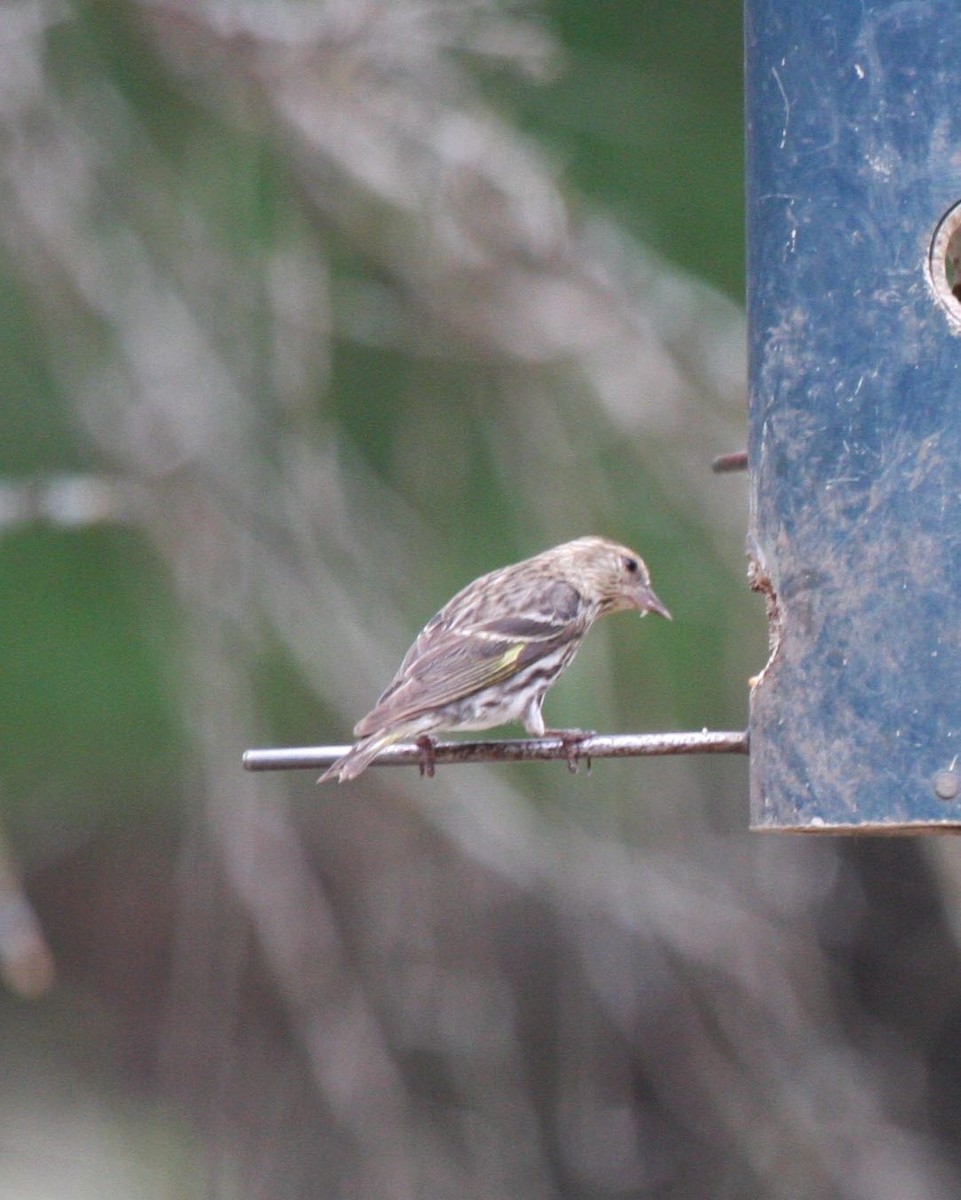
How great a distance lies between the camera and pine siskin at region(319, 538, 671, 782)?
6.46 m

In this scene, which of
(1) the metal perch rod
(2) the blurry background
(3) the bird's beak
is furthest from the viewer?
(2) the blurry background

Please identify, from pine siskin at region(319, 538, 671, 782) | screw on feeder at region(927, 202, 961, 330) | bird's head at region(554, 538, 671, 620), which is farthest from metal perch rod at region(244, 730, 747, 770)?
bird's head at region(554, 538, 671, 620)

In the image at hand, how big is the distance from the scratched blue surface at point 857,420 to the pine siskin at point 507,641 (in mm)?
1143

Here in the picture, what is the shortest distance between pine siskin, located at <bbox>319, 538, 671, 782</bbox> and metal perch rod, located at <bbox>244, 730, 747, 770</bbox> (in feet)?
1.54

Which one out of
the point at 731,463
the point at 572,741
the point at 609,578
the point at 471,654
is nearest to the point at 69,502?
the point at 471,654

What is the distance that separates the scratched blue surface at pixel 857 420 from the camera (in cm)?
518

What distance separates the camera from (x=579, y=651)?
7703 millimetres

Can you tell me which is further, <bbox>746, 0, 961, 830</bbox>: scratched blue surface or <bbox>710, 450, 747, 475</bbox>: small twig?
<bbox>710, 450, 747, 475</bbox>: small twig

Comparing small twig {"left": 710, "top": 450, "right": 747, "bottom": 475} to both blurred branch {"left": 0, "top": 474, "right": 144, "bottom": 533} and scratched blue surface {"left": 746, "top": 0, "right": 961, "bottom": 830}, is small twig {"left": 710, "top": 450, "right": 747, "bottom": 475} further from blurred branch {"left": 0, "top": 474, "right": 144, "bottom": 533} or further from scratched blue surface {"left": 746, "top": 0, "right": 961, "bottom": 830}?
blurred branch {"left": 0, "top": 474, "right": 144, "bottom": 533}

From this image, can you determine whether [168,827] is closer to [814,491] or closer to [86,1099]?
[86,1099]

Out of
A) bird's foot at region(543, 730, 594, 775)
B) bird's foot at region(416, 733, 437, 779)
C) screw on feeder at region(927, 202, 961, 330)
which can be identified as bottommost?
bird's foot at region(416, 733, 437, 779)

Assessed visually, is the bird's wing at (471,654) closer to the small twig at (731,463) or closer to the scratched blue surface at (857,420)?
the small twig at (731,463)

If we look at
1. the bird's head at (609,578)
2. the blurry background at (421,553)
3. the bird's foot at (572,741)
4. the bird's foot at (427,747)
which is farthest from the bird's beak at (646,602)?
the bird's foot at (572,741)

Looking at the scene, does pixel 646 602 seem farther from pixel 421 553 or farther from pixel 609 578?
pixel 421 553
